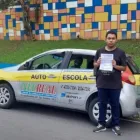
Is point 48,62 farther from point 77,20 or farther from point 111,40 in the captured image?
point 77,20

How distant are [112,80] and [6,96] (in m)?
3.01

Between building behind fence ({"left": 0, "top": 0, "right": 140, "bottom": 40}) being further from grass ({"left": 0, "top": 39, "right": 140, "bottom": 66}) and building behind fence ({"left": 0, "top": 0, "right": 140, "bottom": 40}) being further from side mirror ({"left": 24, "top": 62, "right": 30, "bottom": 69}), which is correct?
side mirror ({"left": 24, "top": 62, "right": 30, "bottom": 69})

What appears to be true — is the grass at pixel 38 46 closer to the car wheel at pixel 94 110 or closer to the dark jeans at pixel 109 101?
the car wheel at pixel 94 110

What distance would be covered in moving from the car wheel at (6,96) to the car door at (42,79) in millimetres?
231

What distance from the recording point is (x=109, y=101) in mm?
6574

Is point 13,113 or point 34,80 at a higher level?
point 34,80

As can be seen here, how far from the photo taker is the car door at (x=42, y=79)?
756 centimetres

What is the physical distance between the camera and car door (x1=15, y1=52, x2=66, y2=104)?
24.8ft

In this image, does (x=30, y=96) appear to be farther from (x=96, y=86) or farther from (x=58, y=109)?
(x=96, y=86)

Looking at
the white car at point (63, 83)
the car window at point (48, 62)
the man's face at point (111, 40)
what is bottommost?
the white car at point (63, 83)

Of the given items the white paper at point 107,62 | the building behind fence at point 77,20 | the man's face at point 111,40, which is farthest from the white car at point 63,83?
the building behind fence at point 77,20

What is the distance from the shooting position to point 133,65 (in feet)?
23.5

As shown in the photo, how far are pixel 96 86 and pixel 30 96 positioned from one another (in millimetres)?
1981

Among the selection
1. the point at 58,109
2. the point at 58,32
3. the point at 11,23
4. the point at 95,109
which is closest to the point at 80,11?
the point at 58,32
